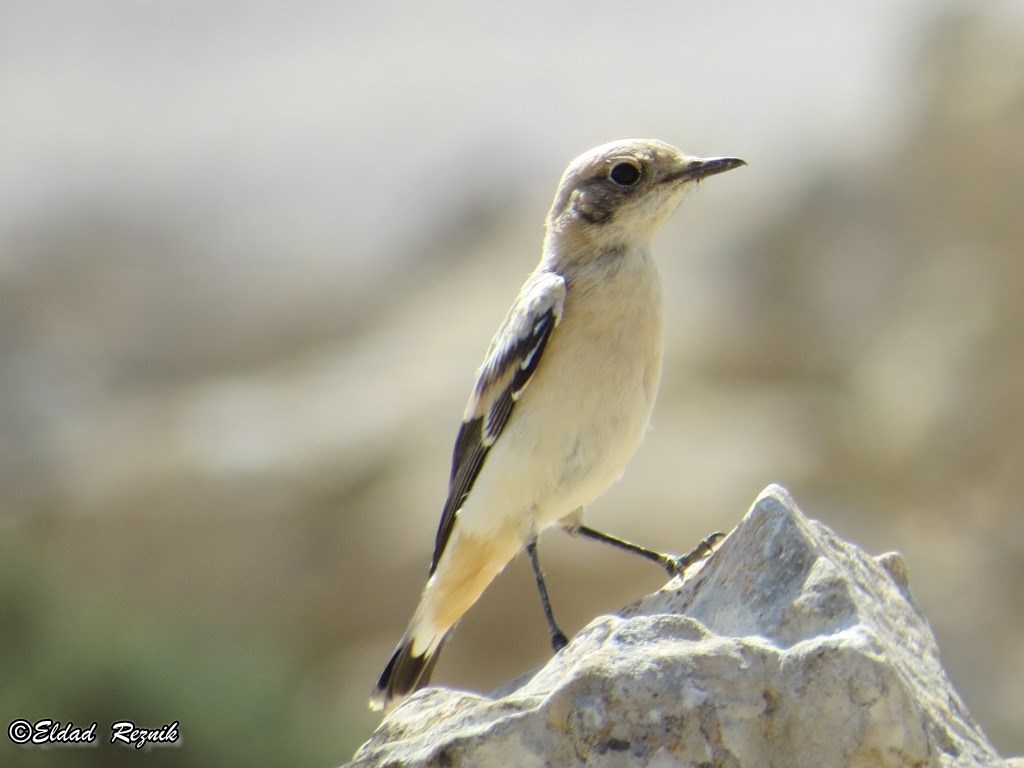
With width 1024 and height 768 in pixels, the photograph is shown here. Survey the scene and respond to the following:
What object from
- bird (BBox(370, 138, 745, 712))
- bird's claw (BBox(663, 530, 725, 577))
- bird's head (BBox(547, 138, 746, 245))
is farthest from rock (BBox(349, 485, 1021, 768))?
bird's head (BBox(547, 138, 746, 245))

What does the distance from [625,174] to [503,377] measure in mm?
1091

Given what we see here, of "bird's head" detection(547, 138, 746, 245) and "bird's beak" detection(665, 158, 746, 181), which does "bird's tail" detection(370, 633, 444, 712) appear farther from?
"bird's beak" detection(665, 158, 746, 181)

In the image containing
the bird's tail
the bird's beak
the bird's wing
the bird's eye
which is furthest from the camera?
the bird's tail

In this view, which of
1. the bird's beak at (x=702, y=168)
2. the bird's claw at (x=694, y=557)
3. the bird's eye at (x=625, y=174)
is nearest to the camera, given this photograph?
the bird's claw at (x=694, y=557)

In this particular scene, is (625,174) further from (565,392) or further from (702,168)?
(565,392)

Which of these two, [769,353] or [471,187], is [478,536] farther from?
[471,187]

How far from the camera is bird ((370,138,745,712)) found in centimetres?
555

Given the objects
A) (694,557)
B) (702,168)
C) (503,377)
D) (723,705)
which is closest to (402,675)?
(503,377)

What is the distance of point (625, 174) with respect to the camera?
6.06 m

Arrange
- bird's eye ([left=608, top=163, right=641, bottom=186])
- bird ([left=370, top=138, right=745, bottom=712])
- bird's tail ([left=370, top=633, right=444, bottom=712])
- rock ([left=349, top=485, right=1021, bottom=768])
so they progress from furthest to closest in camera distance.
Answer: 1. bird's tail ([left=370, top=633, right=444, bottom=712])
2. bird's eye ([left=608, top=163, right=641, bottom=186])
3. bird ([left=370, top=138, right=745, bottom=712])
4. rock ([left=349, top=485, right=1021, bottom=768])

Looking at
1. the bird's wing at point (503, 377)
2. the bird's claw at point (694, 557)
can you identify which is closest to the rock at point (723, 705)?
the bird's claw at point (694, 557)

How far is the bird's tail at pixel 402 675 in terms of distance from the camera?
6.24 metres

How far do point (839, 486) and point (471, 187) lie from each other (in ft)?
44.4

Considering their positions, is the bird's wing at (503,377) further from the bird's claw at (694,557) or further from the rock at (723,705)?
the rock at (723,705)
